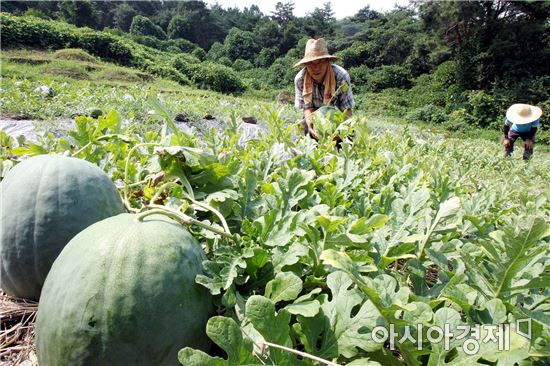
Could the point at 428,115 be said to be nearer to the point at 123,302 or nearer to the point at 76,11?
the point at 123,302

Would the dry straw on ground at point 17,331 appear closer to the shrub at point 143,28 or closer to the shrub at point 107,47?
the shrub at point 107,47

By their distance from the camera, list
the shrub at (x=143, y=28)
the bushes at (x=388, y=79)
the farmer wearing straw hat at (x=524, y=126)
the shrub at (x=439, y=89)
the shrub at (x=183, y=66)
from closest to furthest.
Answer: the farmer wearing straw hat at (x=524, y=126), the shrub at (x=439, y=89), the shrub at (x=183, y=66), the bushes at (x=388, y=79), the shrub at (x=143, y=28)

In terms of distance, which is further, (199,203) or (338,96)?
(338,96)

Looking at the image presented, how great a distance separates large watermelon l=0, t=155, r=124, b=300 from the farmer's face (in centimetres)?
385

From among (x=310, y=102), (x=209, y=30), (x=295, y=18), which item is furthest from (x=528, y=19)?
(x=209, y=30)

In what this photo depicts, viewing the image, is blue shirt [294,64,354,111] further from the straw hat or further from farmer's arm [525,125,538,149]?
farmer's arm [525,125,538,149]

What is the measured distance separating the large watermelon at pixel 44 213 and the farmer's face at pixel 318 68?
12.6 feet

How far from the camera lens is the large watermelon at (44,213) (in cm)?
112

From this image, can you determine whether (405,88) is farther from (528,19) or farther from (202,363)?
(202,363)

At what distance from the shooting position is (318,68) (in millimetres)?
4672

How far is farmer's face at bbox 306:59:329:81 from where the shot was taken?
4637mm

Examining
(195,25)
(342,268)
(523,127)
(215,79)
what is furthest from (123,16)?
(342,268)

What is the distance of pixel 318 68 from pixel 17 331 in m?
4.17

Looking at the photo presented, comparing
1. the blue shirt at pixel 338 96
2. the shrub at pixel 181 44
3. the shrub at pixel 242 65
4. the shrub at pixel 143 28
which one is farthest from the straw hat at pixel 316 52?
the shrub at pixel 143 28
